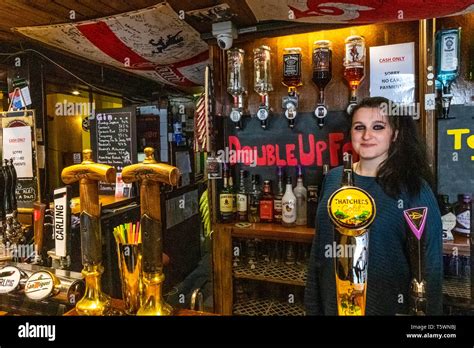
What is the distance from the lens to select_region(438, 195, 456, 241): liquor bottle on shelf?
156 cm

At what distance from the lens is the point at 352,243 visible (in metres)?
1.00

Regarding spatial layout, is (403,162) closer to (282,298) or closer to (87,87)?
(282,298)

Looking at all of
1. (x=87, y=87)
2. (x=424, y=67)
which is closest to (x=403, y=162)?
(x=424, y=67)

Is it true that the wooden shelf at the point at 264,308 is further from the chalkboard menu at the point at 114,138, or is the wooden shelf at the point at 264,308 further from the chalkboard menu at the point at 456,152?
the chalkboard menu at the point at 114,138

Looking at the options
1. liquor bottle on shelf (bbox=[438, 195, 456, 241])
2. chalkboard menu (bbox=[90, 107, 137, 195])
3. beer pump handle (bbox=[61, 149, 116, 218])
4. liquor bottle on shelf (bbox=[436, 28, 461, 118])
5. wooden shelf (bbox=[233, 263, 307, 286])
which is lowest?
wooden shelf (bbox=[233, 263, 307, 286])

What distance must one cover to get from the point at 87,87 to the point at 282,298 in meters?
2.72

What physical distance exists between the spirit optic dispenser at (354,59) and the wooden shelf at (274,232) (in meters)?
0.71

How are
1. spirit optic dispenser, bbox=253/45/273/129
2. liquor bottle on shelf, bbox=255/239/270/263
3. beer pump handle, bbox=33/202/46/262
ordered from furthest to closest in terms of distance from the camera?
liquor bottle on shelf, bbox=255/239/270/263, spirit optic dispenser, bbox=253/45/273/129, beer pump handle, bbox=33/202/46/262

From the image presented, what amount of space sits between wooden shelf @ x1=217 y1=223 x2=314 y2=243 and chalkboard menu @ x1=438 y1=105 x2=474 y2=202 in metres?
0.71

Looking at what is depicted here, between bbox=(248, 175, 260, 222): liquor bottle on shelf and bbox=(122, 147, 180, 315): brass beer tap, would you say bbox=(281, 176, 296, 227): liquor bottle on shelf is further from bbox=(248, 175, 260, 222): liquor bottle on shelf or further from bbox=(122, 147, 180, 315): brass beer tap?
bbox=(122, 147, 180, 315): brass beer tap

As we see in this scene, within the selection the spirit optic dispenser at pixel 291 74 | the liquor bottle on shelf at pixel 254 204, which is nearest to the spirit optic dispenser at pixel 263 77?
the spirit optic dispenser at pixel 291 74

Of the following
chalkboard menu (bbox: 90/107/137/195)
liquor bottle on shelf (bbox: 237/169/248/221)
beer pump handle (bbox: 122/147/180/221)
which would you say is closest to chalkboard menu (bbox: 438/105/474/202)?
liquor bottle on shelf (bbox: 237/169/248/221)

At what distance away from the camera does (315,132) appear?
199 cm

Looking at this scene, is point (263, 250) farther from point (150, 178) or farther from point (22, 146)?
point (22, 146)
